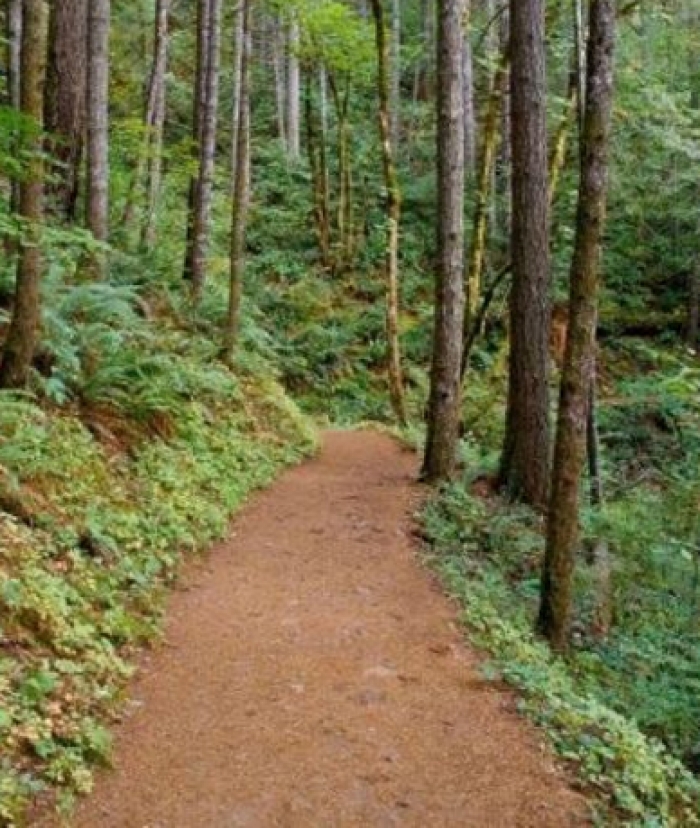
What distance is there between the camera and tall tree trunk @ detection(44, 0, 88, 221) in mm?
12211

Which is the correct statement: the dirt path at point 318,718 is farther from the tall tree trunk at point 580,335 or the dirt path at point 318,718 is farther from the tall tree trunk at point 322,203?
the tall tree trunk at point 322,203

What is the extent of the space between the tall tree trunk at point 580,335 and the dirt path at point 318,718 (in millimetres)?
869

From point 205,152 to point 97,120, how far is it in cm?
284

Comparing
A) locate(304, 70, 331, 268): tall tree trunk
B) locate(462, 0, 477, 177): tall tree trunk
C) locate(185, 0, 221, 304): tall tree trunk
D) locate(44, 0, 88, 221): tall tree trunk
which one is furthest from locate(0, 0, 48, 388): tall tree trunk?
locate(462, 0, 477, 177): tall tree trunk

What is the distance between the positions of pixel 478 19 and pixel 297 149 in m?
6.47

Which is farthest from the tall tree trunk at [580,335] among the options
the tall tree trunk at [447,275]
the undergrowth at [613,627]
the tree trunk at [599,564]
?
the tall tree trunk at [447,275]

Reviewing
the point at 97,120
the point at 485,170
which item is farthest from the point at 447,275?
the point at 97,120

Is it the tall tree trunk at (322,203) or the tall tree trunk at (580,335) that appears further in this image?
the tall tree trunk at (322,203)

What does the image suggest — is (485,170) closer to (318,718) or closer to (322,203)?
(322,203)

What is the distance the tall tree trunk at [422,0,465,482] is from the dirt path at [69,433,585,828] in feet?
11.3

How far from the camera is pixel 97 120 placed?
1158 centimetres

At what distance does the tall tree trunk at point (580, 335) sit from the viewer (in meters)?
6.52

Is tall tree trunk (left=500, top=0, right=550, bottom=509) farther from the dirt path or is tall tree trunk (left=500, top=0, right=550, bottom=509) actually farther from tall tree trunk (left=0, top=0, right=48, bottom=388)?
tall tree trunk (left=0, top=0, right=48, bottom=388)

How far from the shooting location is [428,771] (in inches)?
196
